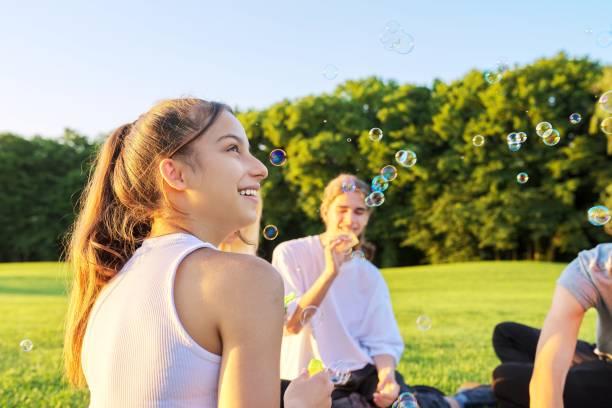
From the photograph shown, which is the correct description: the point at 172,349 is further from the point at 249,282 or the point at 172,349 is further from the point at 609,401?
the point at 609,401

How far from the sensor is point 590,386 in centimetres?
358

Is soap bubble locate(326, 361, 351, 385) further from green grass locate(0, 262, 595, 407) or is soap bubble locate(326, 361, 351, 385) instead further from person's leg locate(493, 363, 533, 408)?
green grass locate(0, 262, 595, 407)

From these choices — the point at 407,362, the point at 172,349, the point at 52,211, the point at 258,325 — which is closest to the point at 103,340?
the point at 172,349

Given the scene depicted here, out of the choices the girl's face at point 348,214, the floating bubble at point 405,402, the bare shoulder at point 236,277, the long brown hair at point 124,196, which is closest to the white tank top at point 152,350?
the bare shoulder at point 236,277

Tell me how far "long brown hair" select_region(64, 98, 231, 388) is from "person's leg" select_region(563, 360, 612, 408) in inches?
107

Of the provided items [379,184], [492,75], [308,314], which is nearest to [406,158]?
[379,184]

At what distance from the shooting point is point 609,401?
358 centimetres

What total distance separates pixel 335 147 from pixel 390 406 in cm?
3245

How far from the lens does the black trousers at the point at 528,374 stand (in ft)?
11.7

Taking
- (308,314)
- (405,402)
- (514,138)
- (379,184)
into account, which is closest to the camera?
(405,402)

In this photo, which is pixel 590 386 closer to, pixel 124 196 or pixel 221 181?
pixel 221 181

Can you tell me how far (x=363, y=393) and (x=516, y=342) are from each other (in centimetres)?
131

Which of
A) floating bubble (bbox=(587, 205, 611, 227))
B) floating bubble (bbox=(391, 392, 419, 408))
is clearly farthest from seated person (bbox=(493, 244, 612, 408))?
floating bubble (bbox=(587, 205, 611, 227))

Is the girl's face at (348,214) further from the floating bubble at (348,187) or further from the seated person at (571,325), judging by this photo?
the seated person at (571,325)
